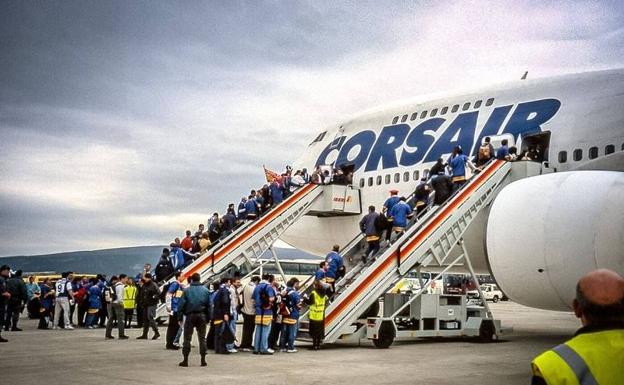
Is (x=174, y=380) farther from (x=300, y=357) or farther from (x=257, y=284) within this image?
(x=257, y=284)

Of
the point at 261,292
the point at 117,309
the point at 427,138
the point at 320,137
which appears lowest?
the point at 117,309

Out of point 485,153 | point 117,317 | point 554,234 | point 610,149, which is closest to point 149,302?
point 117,317

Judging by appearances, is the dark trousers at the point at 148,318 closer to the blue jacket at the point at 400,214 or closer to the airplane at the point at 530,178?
the blue jacket at the point at 400,214

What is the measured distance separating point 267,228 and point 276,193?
5.49 feet

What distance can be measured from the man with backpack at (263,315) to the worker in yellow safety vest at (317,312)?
78 centimetres

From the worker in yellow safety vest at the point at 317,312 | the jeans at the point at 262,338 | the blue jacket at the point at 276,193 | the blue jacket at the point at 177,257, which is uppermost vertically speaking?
the blue jacket at the point at 276,193

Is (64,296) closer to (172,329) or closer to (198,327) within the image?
(172,329)

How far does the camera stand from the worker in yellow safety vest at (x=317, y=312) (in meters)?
12.6

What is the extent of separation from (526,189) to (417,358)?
345 centimetres

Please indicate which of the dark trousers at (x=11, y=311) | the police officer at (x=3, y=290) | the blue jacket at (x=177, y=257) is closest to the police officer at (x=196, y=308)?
the police officer at (x=3, y=290)

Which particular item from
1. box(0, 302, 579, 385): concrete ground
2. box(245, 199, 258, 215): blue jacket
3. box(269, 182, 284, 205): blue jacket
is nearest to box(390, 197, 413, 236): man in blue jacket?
box(0, 302, 579, 385): concrete ground

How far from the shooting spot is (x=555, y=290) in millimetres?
10758

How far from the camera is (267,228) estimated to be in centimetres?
1986

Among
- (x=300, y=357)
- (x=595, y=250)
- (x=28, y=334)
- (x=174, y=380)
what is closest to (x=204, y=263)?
(x=28, y=334)
